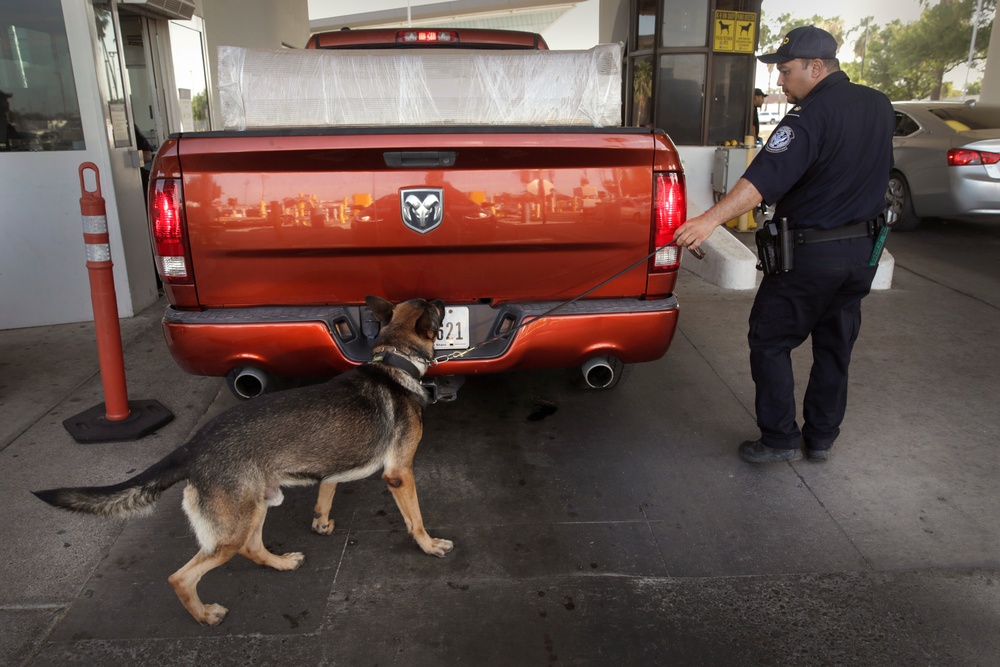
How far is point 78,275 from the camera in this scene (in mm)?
5844

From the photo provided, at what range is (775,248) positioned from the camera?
330 centimetres

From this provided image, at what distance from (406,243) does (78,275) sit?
12.8ft

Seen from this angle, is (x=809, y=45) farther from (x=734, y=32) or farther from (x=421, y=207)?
(x=734, y=32)

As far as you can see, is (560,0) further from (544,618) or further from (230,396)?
(544,618)

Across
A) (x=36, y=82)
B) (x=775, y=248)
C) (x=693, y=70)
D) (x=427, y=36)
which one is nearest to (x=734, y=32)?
(x=693, y=70)

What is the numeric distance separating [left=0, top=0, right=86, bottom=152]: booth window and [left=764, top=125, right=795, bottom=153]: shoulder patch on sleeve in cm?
489

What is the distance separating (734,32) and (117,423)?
9.11m

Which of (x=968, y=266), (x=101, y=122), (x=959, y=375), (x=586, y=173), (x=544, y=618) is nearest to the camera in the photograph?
(x=544, y=618)

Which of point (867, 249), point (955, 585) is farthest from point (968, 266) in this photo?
point (955, 585)

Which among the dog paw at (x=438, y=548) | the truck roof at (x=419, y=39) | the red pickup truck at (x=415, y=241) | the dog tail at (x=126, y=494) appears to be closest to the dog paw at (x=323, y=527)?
the dog paw at (x=438, y=548)

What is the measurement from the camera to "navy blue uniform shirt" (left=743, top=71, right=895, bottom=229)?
309cm

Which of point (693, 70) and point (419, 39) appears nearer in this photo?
point (419, 39)

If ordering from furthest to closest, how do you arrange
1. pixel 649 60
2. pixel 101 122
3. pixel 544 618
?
pixel 649 60, pixel 101 122, pixel 544 618

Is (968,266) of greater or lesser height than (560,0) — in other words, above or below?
below
